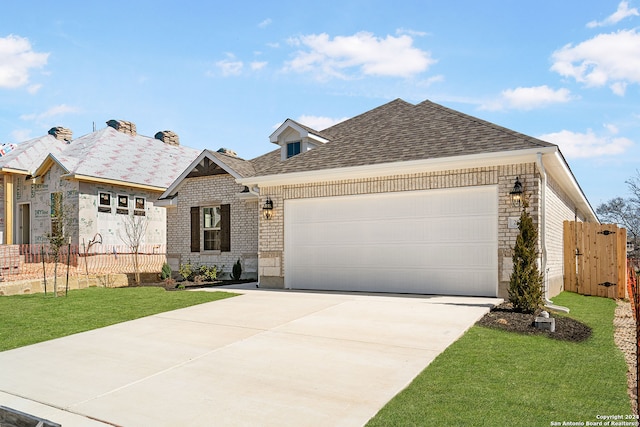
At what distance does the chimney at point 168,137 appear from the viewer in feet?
89.1

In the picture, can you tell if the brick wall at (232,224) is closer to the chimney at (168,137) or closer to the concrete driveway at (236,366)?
the concrete driveway at (236,366)

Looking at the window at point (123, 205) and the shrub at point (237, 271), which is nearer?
the shrub at point (237, 271)

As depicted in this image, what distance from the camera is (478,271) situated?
427 inches

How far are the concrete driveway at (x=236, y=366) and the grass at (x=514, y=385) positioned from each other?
25 cm

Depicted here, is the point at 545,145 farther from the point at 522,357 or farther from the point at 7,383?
the point at 7,383

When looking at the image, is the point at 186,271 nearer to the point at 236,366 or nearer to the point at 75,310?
the point at 75,310

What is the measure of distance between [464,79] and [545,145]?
8.46 feet

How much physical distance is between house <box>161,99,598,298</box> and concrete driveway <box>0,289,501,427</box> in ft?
6.90

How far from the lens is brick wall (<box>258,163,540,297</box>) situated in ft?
33.9

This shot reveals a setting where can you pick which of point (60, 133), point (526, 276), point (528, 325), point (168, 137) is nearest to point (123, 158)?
point (168, 137)

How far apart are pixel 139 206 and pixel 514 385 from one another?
21019mm

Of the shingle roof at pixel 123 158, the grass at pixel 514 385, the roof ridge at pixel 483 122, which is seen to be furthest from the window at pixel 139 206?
the grass at pixel 514 385

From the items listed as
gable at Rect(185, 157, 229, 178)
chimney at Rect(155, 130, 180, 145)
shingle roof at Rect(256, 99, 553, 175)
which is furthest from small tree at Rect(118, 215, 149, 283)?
shingle roof at Rect(256, 99, 553, 175)

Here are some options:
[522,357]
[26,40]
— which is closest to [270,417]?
[522,357]
